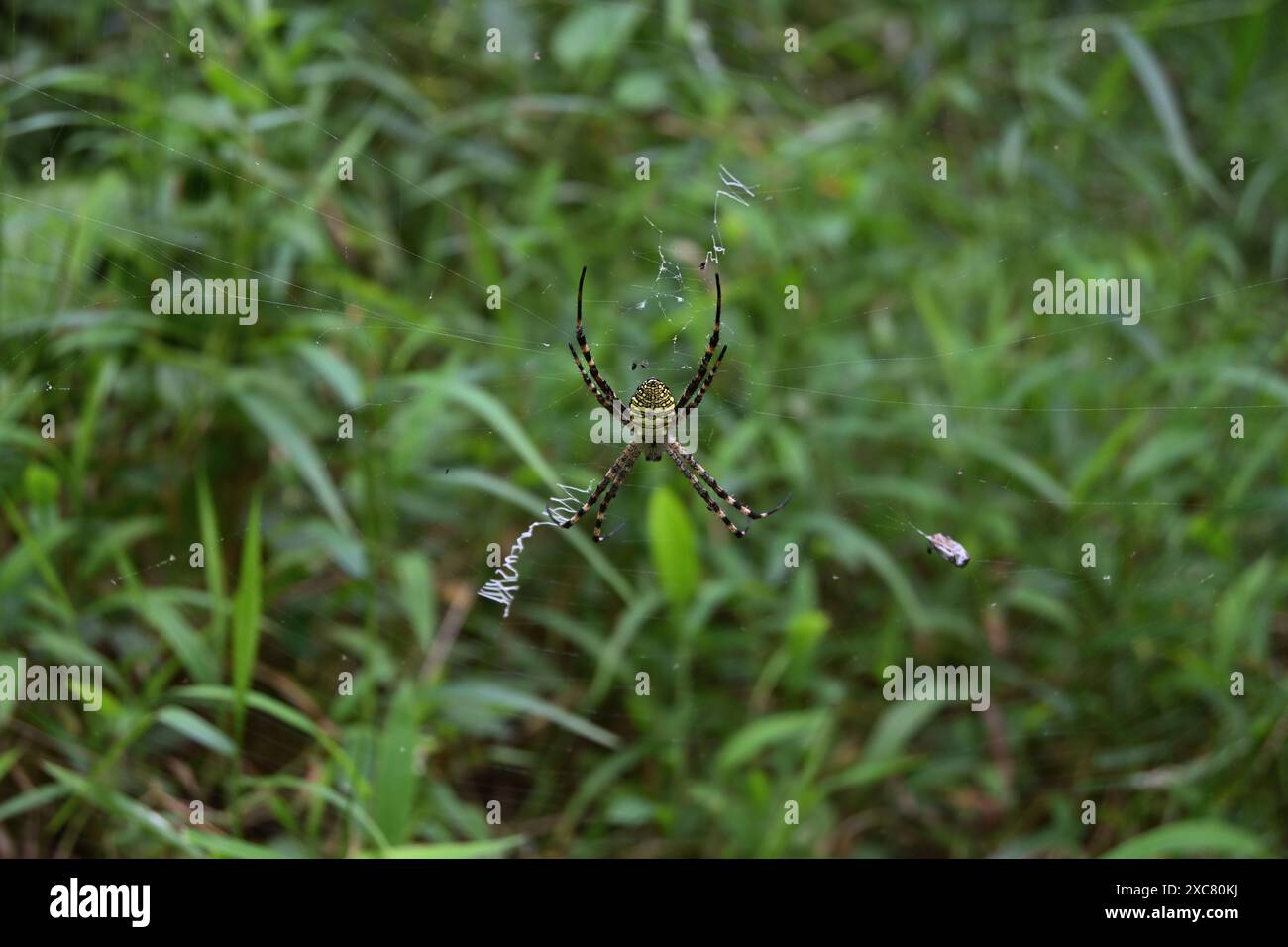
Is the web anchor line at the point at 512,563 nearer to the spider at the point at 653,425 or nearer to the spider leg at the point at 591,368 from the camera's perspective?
the spider at the point at 653,425

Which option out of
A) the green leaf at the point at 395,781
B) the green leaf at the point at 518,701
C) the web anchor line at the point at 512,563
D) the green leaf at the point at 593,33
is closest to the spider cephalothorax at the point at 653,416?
the web anchor line at the point at 512,563

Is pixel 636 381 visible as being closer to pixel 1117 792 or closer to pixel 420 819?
pixel 420 819

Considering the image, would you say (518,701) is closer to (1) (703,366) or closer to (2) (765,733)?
(2) (765,733)

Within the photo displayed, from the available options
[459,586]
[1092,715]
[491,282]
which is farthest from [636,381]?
[1092,715]

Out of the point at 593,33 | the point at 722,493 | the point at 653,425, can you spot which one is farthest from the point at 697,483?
the point at 593,33

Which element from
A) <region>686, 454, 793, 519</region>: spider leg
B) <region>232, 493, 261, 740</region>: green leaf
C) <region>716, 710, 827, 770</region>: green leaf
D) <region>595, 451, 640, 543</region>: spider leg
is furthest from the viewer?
<region>595, 451, 640, 543</region>: spider leg

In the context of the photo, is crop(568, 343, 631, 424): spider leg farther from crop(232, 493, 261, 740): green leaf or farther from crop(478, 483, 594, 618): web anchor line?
crop(232, 493, 261, 740): green leaf

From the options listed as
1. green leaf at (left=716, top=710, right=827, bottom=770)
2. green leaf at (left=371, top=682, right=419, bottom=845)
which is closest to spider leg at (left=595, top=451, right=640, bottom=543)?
green leaf at (left=716, top=710, right=827, bottom=770)
